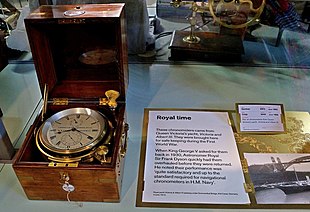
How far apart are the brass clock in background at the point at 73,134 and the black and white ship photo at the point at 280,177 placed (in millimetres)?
412

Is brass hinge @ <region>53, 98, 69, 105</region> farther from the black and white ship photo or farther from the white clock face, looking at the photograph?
the black and white ship photo

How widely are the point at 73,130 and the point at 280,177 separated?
1.86ft

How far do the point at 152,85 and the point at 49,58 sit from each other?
1.45 feet

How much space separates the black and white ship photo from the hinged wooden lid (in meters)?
0.43

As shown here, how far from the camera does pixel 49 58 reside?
925mm

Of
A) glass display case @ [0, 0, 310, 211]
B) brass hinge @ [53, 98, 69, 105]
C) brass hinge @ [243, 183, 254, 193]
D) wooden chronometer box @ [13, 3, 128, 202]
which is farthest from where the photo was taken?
glass display case @ [0, 0, 310, 211]

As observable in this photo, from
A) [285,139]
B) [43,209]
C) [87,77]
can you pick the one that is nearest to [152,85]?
[87,77]

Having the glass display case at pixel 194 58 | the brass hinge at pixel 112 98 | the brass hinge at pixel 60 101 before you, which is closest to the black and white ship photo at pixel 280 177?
the glass display case at pixel 194 58

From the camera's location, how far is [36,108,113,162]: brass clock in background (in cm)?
72

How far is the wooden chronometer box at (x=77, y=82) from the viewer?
690mm

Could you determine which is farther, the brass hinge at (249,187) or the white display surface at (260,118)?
the white display surface at (260,118)

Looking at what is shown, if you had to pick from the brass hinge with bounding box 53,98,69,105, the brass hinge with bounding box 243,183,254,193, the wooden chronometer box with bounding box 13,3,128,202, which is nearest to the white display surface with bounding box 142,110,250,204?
the brass hinge with bounding box 243,183,254,193

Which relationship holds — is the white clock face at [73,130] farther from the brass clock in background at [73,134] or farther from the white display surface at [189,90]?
the white display surface at [189,90]

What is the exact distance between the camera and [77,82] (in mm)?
973
